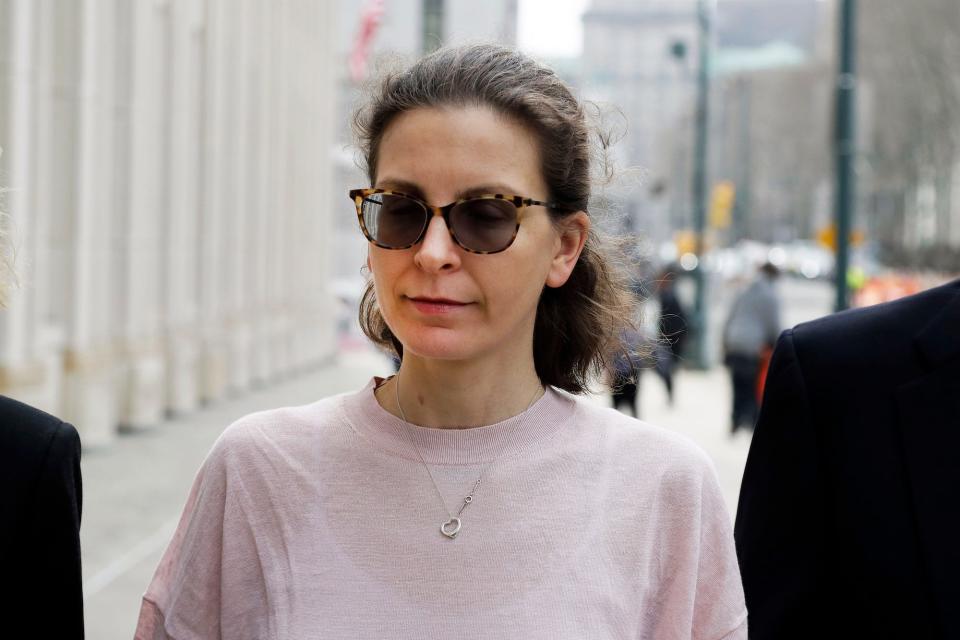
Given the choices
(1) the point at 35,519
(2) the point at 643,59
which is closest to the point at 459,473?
(1) the point at 35,519

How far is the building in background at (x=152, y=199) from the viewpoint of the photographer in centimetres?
1273

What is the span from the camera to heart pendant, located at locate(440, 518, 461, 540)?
236cm

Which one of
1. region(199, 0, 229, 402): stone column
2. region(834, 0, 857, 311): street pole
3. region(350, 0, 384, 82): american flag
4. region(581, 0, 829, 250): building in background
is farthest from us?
region(581, 0, 829, 250): building in background

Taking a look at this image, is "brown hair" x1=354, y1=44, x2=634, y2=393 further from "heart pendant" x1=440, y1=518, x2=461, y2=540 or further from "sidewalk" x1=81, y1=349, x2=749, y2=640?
"sidewalk" x1=81, y1=349, x2=749, y2=640

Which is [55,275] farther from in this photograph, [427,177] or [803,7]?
[803,7]

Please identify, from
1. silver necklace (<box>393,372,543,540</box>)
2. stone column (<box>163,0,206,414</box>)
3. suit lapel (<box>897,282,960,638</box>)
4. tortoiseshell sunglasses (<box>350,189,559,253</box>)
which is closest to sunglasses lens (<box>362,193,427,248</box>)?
tortoiseshell sunglasses (<box>350,189,559,253</box>)

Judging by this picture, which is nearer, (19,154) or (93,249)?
(19,154)

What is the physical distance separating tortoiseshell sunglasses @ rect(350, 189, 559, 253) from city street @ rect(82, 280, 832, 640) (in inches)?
198

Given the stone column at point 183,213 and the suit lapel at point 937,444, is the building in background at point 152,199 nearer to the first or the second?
the stone column at point 183,213

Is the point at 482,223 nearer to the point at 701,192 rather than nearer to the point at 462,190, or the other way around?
the point at 462,190

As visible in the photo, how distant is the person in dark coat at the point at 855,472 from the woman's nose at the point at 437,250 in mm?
671

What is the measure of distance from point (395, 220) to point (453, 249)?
0.37 ft

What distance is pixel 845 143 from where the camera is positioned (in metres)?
11.0

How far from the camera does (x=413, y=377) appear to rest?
2.48 meters
